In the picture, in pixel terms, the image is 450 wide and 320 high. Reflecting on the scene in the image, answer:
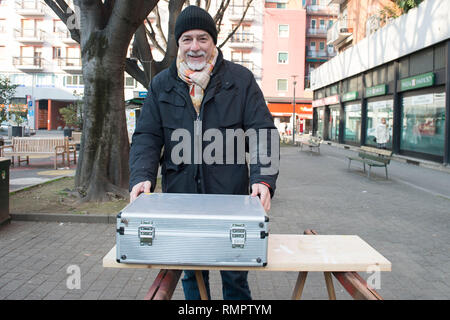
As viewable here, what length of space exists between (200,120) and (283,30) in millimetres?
52466

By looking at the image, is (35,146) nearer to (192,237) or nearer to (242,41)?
(192,237)

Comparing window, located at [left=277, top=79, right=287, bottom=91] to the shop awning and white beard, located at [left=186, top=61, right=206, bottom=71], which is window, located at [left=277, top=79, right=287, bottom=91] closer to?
the shop awning

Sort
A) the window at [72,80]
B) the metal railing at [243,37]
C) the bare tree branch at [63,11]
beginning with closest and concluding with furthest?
1. the bare tree branch at [63,11]
2. the metal railing at [243,37]
3. the window at [72,80]

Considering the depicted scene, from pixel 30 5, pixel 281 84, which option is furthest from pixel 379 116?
pixel 30 5

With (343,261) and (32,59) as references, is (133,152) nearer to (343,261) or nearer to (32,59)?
(343,261)

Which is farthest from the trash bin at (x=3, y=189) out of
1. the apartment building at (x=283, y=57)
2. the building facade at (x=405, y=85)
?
the apartment building at (x=283, y=57)

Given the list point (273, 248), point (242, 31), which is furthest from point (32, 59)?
point (273, 248)

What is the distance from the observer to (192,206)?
2.01 m

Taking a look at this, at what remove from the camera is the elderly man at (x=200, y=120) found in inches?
102

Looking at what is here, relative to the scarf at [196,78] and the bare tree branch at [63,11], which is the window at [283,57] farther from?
the scarf at [196,78]

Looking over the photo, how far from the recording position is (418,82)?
16.3 m

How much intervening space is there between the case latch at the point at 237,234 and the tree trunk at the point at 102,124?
6.37 meters

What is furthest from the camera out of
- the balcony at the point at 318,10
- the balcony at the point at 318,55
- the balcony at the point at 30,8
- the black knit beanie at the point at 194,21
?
the balcony at the point at 318,10

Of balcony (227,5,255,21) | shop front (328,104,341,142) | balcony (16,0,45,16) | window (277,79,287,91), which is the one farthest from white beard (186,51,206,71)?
balcony (16,0,45,16)
